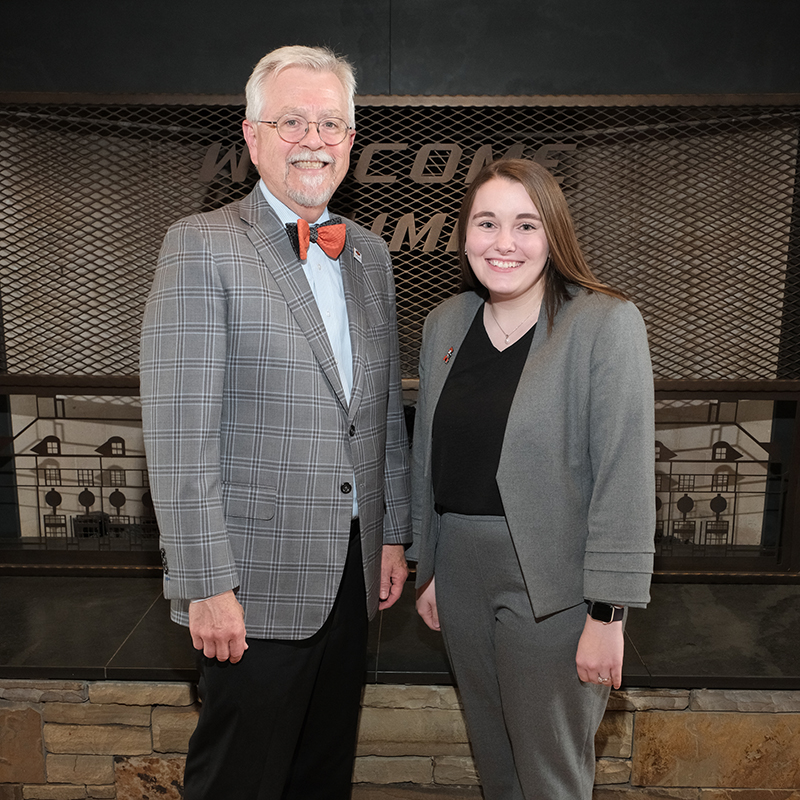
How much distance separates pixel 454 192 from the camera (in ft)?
7.72

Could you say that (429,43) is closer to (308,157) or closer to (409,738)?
(308,157)

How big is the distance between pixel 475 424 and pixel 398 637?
41.7 inches

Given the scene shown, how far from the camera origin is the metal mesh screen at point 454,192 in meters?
2.31

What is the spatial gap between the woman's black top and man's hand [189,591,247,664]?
1.42 ft

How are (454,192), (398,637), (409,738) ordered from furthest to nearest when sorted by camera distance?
(454,192) → (398,637) → (409,738)

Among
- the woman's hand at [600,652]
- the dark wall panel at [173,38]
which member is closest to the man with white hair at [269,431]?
the woman's hand at [600,652]

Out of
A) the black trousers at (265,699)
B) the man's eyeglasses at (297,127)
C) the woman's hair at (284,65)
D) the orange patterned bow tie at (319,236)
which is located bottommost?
the black trousers at (265,699)

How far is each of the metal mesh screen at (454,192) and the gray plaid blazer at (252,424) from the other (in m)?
0.98

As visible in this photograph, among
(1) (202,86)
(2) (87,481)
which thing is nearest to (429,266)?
(1) (202,86)

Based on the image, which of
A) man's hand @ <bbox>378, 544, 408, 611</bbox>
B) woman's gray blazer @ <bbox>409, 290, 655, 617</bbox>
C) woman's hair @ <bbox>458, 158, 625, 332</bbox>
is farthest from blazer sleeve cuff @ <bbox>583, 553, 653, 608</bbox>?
man's hand @ <bbox>378, 544, 408, 611</bbox>

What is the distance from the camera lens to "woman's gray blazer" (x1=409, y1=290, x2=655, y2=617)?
125cm

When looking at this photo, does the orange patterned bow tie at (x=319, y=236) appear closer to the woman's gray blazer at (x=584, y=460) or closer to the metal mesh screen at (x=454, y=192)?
the woman's gray blazer at (x=584, y=460)

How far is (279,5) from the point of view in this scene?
7.23 feet

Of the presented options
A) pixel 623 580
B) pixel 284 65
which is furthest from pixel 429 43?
pixel 623 580
